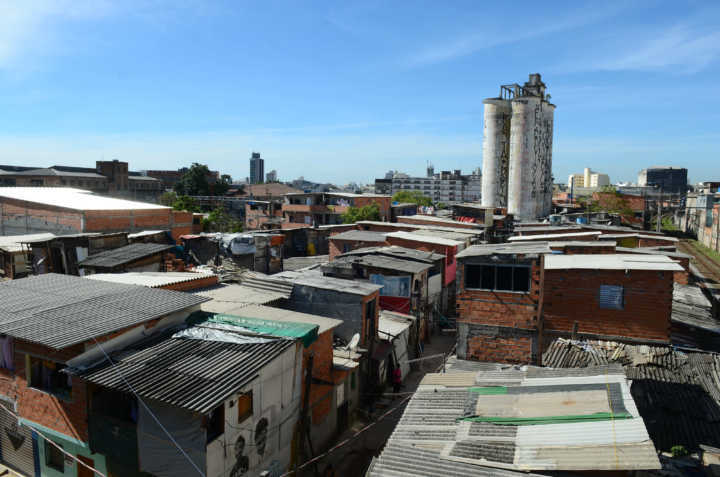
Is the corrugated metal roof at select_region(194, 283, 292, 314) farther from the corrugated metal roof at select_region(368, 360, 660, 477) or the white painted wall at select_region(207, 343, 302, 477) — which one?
the corrugated metal roof at select_region(368, 360, 660, 477)

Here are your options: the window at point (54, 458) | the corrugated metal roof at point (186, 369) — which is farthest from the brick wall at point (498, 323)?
the window at point (54, 458)

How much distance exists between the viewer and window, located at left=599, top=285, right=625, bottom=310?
51.9ft

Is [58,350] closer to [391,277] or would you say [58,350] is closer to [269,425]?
[269,425]

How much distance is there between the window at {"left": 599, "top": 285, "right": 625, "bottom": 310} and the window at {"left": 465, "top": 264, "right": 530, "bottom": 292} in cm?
290

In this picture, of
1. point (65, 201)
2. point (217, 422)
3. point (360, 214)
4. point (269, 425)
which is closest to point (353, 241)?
point (65, 201)

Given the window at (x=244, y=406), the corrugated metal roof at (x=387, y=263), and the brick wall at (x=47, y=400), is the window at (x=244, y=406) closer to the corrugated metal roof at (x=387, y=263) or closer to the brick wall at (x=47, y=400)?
the brick wall at (x=47, y=400)

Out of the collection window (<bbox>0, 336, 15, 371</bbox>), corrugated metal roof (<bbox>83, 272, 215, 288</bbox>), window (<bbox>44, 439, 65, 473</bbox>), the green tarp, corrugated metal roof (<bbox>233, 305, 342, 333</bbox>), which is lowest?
window (<bbox>44, 439, 65, 473</bbox>)

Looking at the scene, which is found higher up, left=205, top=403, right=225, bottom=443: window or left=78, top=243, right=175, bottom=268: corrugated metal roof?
left=78, top=243, right=175, bottom=268: corrugated metal roof

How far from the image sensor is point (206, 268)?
2252 centimetres

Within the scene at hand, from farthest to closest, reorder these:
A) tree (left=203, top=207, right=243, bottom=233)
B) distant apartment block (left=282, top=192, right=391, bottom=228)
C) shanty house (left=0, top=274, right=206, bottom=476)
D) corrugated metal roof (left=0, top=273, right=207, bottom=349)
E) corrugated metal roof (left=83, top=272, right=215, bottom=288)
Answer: distant apartment block (left=282, top=192, right=391, bottom=228) → tree (left=203, top=207, right=243, bottom=233) → corrugated metal roof (left=83, top=272, right=215, bottom=288) → shanty house (left=0, top=274, right=206, bottom=476) → corrugated metal roof (left=0, top=273, right=207, bottom=349)

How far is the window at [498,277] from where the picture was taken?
50.6 feet

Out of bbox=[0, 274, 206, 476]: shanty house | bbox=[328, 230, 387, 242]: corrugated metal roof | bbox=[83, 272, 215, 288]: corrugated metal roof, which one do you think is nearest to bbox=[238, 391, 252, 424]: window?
bbox=[0, 274, 206, 476]: shanty house

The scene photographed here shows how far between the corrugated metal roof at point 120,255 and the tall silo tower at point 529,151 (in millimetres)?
46216

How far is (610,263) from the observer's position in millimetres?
16672
